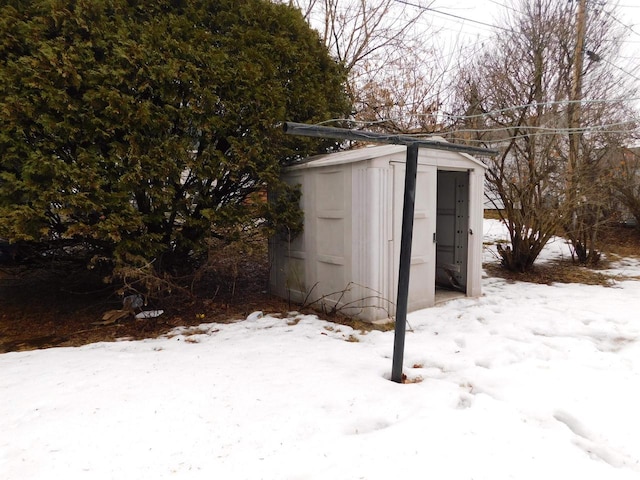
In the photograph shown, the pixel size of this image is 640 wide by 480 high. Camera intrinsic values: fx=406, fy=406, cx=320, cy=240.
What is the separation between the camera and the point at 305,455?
214 cm

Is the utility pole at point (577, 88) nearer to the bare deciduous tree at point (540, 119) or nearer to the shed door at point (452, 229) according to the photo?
the bare deciduous tree at point (540, 119)

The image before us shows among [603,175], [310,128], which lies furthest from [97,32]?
[603,175]

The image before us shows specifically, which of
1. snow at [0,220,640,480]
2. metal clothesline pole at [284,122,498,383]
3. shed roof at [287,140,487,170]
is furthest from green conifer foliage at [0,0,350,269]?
metal clothesline pole at [284,122,498,383]

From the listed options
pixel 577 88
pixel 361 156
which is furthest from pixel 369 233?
pixel 577 88

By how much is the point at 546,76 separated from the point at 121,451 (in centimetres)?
849

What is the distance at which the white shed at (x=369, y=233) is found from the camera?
4.68 meters

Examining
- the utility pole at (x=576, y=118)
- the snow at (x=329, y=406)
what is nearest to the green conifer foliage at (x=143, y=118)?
the snow at (x=329, y=406)

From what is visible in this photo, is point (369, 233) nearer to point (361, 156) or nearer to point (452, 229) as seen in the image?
point (361, 156)

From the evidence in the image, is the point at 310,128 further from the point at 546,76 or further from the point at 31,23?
the point at 546,76

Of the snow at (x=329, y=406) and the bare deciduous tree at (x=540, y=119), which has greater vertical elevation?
the bare deciduous tree at (x=540, y=119)

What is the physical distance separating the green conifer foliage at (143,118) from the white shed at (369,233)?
1.77 feet

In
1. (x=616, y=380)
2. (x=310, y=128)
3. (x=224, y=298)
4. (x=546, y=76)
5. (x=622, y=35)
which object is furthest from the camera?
(x=622, y=35)

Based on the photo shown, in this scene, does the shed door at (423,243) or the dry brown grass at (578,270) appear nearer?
the shed door at (423,243)

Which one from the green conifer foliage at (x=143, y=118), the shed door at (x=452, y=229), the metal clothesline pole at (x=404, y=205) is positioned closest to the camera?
the metal clothesline pole at (x=404, y=205)
